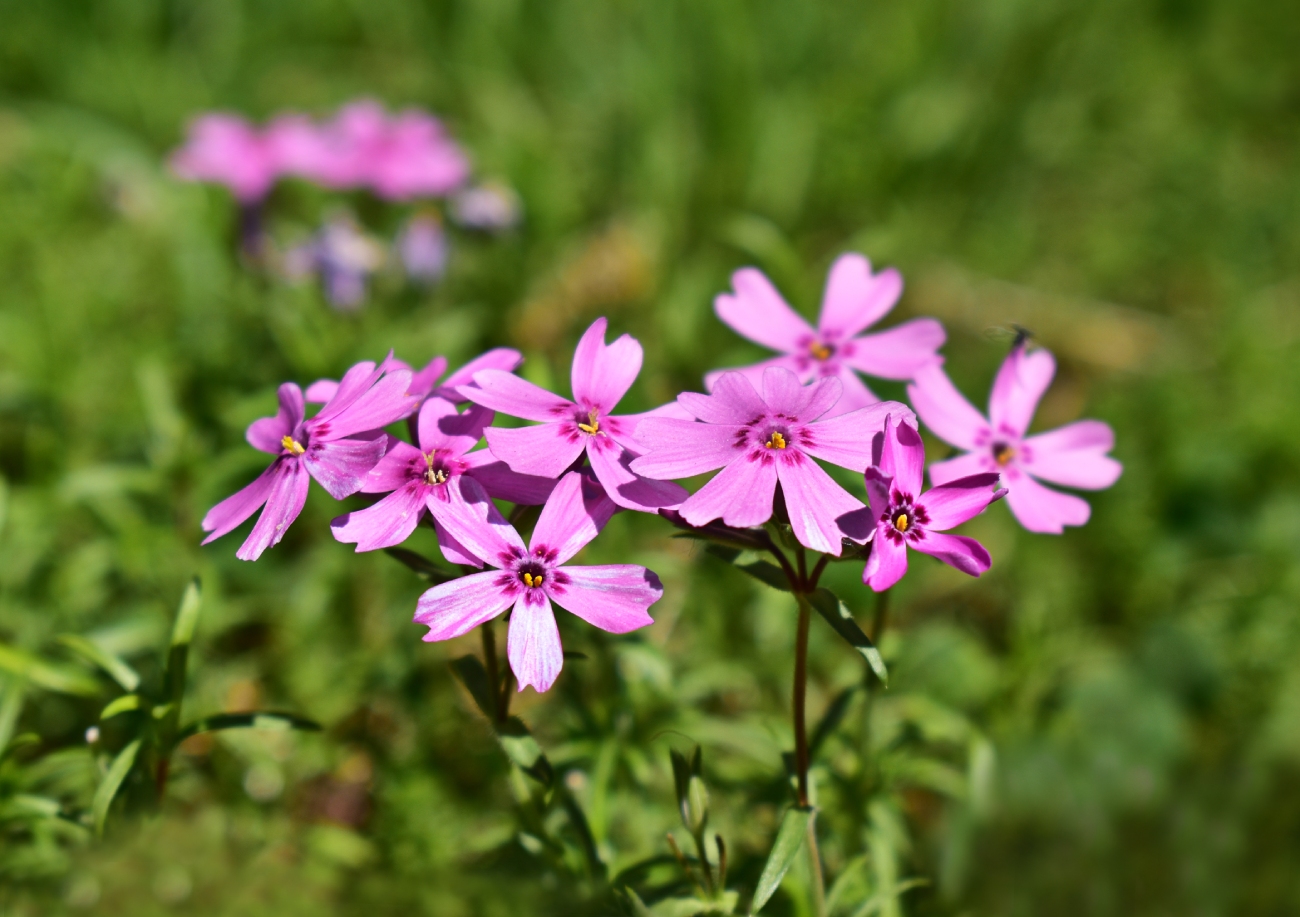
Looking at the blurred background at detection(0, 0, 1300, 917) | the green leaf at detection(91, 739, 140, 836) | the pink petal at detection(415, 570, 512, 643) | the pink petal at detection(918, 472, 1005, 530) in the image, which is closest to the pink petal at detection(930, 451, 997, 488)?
the pink petal at detection(918, 472, 1005, 530)

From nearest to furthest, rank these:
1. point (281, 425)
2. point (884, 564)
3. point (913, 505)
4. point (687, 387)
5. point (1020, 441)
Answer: point (884, 564) < point (913, 505) < point (281, 425) < point (1020, 441) < point (687, 387)

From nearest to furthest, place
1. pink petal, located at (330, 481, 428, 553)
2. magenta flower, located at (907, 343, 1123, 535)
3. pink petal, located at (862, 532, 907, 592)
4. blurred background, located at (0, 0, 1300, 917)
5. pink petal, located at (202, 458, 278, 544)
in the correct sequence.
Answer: pink petal, located at (862, 532, 907, 592) < pink petal, located at (330, 481, 428, 553) < pink petal, located at (202, 458, 278, 544) < magenta flower, located at (907, 343, 1123, 535) < blurred background, located at (0, 0, 1300, 917)

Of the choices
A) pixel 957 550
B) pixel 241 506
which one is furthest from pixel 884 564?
pixel 241 506

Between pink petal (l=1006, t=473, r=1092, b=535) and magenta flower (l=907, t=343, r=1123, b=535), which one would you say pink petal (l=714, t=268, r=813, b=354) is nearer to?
magenta flower (l=907, t=343, r=1123, b=535)

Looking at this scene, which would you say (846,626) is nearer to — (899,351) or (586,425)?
(586,425)

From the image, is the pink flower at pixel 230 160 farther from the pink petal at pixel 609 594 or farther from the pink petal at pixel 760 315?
the pink petal at pixel 609 594

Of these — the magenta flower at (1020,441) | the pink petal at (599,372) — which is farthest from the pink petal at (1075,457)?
the pink petal at (599,372)
